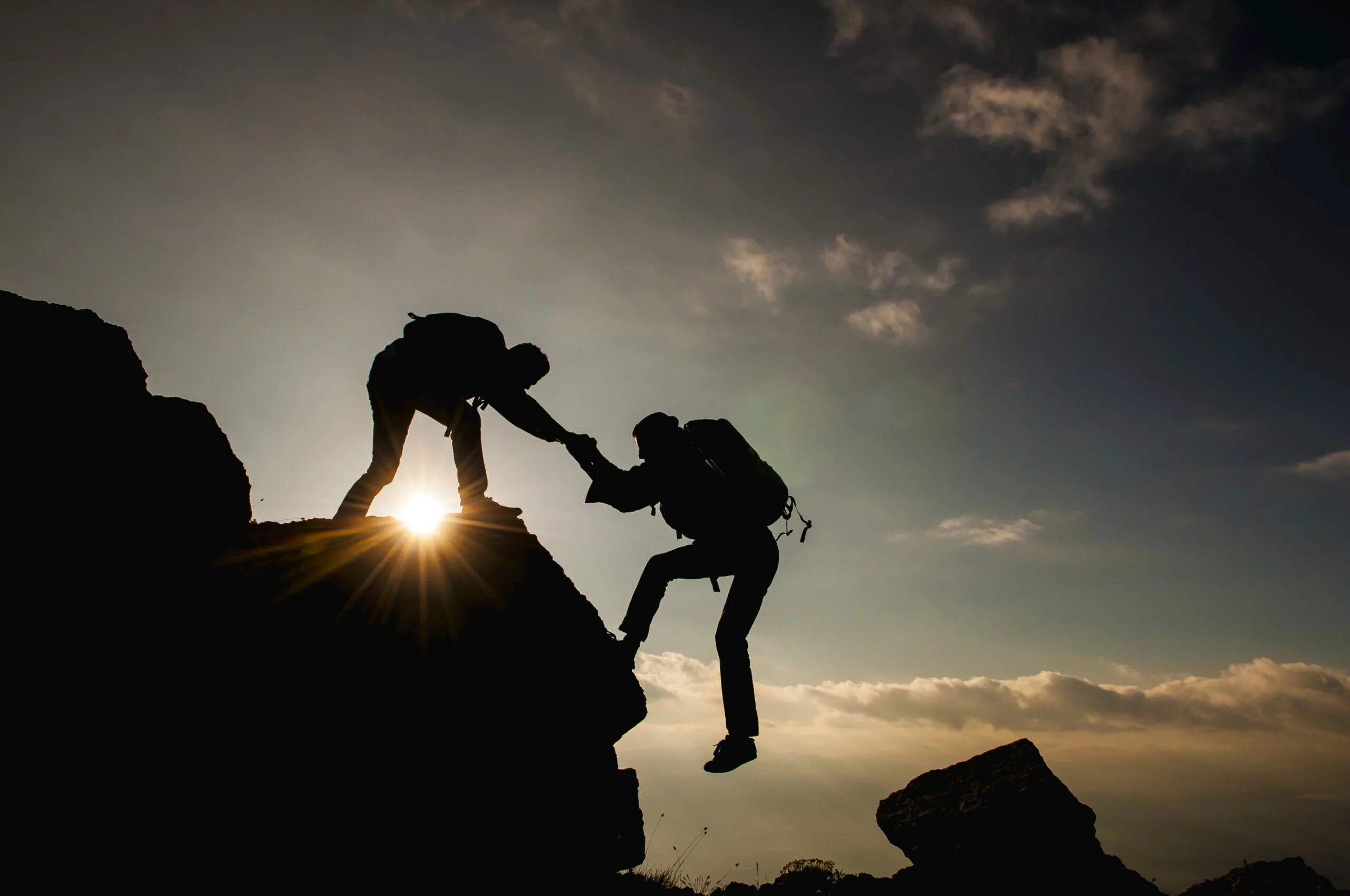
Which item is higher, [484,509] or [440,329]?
[440,329]

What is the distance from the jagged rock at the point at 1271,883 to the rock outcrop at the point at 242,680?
877 cm

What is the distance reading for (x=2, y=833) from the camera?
3020mm

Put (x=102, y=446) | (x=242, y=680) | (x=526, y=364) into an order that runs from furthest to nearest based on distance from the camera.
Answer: (x=526, y=364) < (x=102, y=446) < (x=242, y=680)

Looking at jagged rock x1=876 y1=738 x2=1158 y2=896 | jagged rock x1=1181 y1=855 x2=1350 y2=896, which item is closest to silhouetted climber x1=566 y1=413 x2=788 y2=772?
jagged rock x1=876 y1=738 x2=1158 y2=896

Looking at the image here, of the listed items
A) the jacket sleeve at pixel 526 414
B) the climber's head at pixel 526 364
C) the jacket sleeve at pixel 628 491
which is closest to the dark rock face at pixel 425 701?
the jacket sleeve at pixel 628 491

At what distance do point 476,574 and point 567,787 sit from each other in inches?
72.3

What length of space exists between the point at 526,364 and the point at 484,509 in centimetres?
179

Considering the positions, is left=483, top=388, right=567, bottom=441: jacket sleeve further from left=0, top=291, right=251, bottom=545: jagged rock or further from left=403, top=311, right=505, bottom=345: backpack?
left=0, top=291, right=251, bottom=545: jagged rock

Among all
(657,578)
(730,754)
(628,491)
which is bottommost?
(730,754)

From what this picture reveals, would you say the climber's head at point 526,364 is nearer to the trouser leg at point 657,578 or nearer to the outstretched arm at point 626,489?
the outstretched arm at point 626,489

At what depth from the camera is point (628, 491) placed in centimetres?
697

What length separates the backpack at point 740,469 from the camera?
7.07 metres

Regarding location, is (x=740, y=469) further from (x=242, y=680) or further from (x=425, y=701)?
(x=242, y=680)

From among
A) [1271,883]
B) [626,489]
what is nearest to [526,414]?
[626,489]
